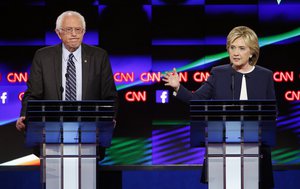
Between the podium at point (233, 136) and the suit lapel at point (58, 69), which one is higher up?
the suit lapel at point (58, 69)

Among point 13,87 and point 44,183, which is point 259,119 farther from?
point 13,87

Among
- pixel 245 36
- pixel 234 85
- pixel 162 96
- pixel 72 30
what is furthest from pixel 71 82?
pixel 162 96

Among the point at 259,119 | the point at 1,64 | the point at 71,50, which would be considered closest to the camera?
the point at 259,119

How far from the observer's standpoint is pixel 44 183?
15.8 ft

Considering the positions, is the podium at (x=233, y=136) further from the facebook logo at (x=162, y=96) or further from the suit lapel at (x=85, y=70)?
the facebook logo at (x=162, y=96)

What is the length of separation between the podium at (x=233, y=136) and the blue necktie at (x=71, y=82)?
1084 millimetres

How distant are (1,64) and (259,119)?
327cm

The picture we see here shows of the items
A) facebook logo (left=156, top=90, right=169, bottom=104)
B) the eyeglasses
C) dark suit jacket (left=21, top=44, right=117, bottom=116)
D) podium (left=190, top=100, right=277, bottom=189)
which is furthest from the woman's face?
facebook logo (left=156, top=90, right=169, bottom=104)

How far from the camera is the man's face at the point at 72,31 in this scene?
551 centimetres

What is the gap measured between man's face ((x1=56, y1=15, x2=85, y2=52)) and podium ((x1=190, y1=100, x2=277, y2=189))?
1253mm

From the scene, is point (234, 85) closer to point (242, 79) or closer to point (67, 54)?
point (242, 79)

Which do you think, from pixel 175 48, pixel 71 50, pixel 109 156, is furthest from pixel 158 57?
pixel 71 50

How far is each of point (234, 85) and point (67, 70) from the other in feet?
3.81

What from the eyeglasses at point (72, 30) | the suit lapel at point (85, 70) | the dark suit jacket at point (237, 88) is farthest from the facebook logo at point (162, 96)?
the dark suit jacket at point (237, 88)
